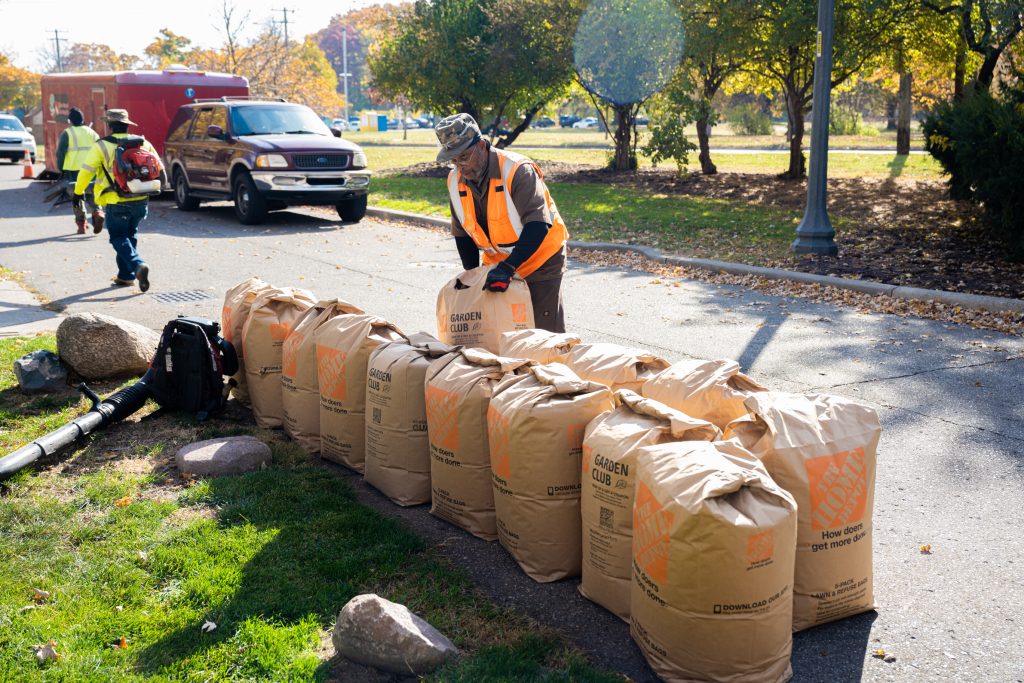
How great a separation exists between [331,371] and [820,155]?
849 centimetres

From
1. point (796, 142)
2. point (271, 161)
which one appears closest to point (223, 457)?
point (271, 161)

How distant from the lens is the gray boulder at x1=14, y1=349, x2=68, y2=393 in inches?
256

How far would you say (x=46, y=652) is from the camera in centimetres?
338

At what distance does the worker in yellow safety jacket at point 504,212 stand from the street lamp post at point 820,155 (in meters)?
7.05

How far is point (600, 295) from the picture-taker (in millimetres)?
10430

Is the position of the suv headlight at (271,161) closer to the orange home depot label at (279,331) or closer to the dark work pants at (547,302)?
the orange home depot label at (279,331)

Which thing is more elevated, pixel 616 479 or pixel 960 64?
pixel 960 64

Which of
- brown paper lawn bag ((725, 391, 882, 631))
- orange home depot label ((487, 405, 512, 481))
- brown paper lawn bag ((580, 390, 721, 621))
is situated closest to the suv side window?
orange home depot label ((487, 405, 512, 481))

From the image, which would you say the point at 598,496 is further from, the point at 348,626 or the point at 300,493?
the point at 300,493

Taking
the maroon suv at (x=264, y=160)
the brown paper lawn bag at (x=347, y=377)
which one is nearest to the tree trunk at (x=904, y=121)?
the maroon suv at (x=264, y=160)

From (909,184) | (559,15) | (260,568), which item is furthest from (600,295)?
(559,15)

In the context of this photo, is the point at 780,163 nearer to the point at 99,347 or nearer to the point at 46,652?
the point at 99,347

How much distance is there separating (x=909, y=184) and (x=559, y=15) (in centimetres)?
959

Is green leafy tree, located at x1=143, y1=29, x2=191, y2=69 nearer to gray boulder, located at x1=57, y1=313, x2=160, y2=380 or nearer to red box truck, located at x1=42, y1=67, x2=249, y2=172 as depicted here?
red box truck, located at x1=42, y1=67, x2=249, y2=172
